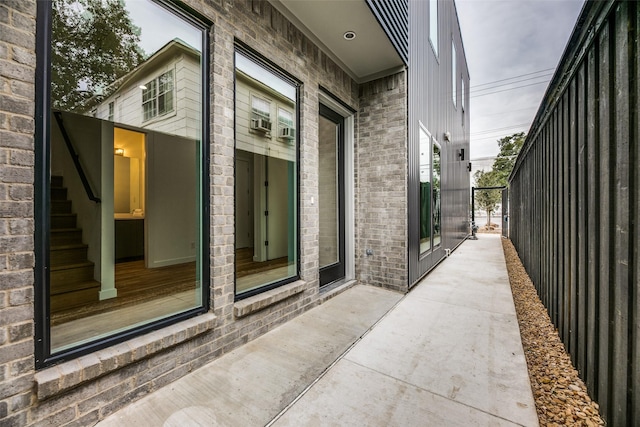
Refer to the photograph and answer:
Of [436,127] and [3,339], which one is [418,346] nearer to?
[3,339]

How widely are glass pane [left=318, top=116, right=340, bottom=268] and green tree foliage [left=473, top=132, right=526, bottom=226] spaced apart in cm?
1496

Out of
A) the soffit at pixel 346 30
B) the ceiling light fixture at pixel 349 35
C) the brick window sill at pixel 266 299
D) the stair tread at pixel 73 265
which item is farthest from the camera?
the ceiling light fixture at pixel 349 35

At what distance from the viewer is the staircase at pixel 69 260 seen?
9.29 ft

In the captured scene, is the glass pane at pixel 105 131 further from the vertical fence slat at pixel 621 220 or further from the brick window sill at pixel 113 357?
the vertical fence slat at pixel 621 220

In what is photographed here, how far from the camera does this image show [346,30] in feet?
10.4

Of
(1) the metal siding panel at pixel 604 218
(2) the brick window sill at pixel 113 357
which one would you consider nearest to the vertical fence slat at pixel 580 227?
(1) the metal siding panel at pixel 604 218

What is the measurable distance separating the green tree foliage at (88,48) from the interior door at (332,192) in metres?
2.56

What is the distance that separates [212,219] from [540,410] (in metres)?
2.56

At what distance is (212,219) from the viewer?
2.16 metres

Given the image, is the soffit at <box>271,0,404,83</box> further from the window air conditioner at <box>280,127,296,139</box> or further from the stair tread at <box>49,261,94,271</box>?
the stair tread at <box>49,261,94,271</box>

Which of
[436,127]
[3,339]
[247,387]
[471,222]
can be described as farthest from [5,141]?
[471,222]

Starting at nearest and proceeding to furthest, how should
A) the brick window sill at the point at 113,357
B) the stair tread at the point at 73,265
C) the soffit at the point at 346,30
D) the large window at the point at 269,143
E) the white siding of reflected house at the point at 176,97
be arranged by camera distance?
the brick window sill at the point at 113,357 → the white siding of reflected house at the point at 176,97 → the large window at the point at 269,143 → the soffit at the point at 346,30 → the stair tread at the point at 73,265

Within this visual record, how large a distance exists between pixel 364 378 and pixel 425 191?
400cm

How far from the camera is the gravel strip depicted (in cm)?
159
